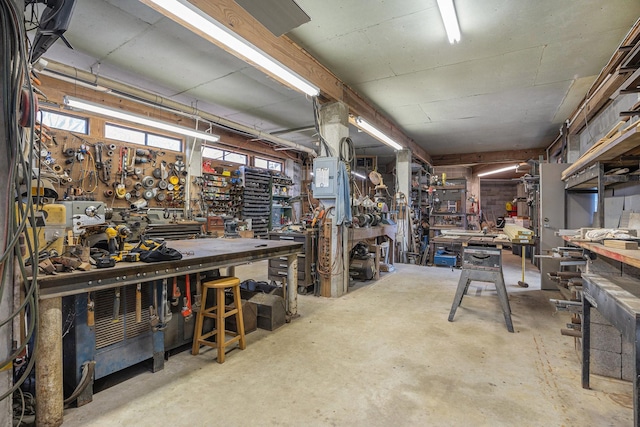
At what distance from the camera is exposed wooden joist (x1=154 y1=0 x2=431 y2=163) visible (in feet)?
8.34

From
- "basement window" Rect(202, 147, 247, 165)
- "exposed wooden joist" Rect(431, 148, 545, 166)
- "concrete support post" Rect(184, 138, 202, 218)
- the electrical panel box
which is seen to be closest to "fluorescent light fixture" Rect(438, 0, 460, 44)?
the electrical panel box

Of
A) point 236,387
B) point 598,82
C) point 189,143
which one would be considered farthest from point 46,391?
point 598,82

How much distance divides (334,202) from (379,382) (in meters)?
2.57

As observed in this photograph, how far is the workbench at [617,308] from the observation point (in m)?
1.26

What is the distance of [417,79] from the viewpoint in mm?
4395

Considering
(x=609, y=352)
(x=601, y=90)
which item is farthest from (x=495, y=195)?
(x=609, y=352)

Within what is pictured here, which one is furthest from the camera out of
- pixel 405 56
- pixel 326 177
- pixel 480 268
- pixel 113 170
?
pixel 113 170

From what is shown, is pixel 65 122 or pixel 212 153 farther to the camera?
pixel 212 153

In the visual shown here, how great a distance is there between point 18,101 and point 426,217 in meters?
8.93

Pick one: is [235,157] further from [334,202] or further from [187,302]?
[187,302]

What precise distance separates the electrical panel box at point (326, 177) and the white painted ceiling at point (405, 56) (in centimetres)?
129

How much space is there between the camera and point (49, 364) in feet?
5.18

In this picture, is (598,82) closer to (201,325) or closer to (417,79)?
(417,79)

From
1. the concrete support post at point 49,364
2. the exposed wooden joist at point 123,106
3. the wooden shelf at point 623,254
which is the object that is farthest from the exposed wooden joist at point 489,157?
the concrete support post at point 49,364
